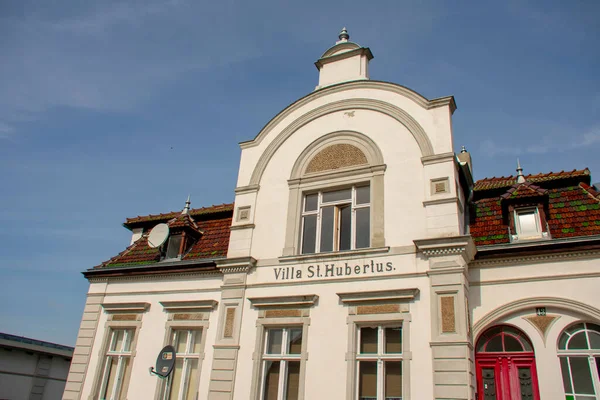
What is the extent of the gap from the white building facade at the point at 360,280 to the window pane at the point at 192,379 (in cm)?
4

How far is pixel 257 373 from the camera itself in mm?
12484

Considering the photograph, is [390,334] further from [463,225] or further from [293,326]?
[463,225]

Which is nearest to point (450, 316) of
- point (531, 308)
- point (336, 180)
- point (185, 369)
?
point (531, 308)

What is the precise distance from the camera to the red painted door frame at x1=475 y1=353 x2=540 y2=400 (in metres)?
11.0

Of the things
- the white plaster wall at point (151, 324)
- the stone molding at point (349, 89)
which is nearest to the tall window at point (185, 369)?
the white plaster wall at point (151, 324)

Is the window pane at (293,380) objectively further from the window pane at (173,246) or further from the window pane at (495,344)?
the window pane at (173,246)

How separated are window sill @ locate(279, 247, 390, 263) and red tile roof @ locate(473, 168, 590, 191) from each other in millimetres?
4287

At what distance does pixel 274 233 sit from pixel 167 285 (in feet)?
13.4

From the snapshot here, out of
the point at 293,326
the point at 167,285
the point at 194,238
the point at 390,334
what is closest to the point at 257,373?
the point at 293,326

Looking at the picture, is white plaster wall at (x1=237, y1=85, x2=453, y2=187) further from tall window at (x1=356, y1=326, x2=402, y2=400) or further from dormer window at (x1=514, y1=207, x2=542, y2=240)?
tall window at (x1=356, y1=326, x2=402, y2=400)

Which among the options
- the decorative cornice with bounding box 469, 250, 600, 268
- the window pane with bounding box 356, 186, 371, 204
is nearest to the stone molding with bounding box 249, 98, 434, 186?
the window pane with bounding box 356, 186, 371, 204

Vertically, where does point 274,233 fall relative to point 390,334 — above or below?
above

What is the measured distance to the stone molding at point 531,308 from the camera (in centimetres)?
1085

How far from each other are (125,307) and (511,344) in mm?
11345
